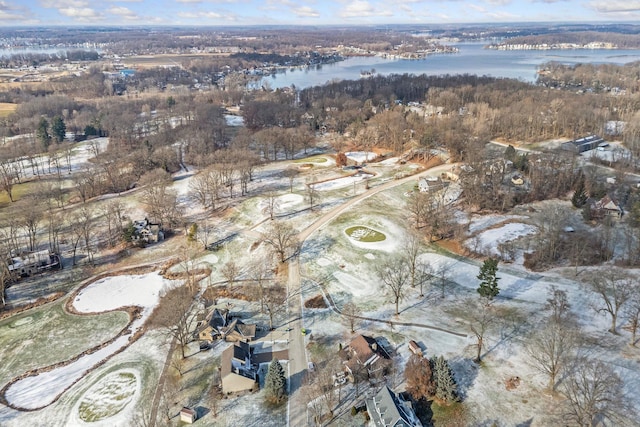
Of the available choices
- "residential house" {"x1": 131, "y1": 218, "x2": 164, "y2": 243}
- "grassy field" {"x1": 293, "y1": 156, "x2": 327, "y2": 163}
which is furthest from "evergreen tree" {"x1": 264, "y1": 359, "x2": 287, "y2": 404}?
"grassy field" {"x1": 293, "y1": 156, "x2": 327, "y2": 163}

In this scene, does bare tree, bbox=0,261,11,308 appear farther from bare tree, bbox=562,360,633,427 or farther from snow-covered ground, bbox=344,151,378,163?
snow-covered ground, bbox=344,151,378,163

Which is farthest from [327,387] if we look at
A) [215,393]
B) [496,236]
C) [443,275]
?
[496,236]

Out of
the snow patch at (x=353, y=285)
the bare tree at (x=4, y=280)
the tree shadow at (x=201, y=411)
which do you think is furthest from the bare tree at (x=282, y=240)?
the bare tree at (x=4, y=280)

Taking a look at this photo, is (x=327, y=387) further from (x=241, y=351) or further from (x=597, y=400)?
(x=597, y=400)

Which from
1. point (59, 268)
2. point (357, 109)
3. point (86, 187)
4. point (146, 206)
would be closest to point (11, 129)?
point (86, 187)

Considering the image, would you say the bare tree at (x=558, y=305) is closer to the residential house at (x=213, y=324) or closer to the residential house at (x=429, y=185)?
the residential house at (x=213, y=324)

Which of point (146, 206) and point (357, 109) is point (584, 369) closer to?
point (146, 206)
